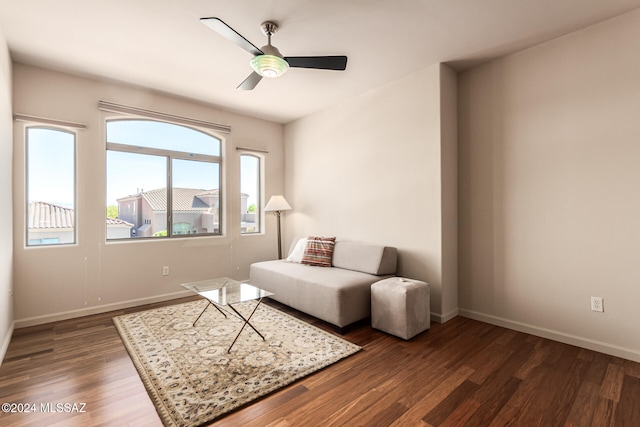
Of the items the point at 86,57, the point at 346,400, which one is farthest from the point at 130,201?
the point at 346,400

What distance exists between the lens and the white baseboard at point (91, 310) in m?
3.12

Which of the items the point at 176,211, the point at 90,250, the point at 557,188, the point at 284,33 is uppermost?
the point at 284,33

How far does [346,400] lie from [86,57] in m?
3.83

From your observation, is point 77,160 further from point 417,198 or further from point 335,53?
point 417,198

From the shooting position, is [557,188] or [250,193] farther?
[250,193]

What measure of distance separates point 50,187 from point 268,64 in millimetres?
2847

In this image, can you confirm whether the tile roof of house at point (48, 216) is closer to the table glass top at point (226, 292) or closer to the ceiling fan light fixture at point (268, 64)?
the table glass top at point (226, 292)

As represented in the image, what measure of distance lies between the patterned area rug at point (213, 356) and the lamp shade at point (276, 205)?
172cm

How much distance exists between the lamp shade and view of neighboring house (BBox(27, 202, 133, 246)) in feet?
7.77

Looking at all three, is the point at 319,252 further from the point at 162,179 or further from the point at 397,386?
the point at 162,179

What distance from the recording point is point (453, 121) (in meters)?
3.34

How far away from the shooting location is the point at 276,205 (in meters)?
4.73

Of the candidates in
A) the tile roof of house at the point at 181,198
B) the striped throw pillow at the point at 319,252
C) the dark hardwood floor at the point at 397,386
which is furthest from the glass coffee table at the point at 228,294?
the tile roof of house at the point at 181,198

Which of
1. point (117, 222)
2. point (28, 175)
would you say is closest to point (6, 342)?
point (117, 222)
